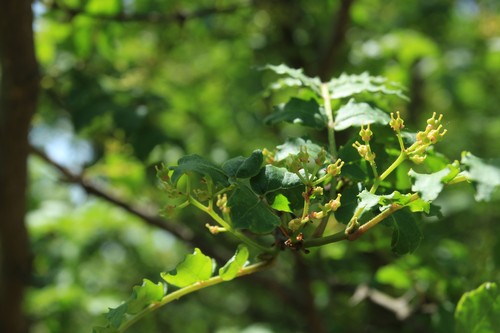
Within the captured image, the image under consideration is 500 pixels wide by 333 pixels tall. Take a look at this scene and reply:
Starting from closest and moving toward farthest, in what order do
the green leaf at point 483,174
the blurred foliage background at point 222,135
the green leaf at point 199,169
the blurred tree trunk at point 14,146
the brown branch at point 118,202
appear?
the green leaf at point 483,174 → the green leaf at point 199,169 → the blurred tree trunk at point 14,146 → the blurred foliage background at point 222,135 → the brown branch at point 118,202

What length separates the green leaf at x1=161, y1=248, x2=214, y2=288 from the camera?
1162 millimetres

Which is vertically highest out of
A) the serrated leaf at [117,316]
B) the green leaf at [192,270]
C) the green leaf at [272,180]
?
the green leaf at [272,180]

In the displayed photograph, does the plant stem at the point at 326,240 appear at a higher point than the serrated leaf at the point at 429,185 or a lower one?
lower

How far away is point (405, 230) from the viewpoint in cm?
114

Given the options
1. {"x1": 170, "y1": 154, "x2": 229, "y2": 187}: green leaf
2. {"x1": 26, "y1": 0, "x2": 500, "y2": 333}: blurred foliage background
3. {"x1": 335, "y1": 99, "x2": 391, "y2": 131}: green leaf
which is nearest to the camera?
{"x1": 170, "y1": 154, "x2": 229, "y2": 187}: green leaf

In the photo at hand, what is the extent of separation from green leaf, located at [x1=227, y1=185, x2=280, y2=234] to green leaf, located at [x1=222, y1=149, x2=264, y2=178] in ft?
0.08

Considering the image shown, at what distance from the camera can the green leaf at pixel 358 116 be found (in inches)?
49.9

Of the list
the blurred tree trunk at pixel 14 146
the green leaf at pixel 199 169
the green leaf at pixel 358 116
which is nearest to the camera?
the green leaf at pixel 199 169

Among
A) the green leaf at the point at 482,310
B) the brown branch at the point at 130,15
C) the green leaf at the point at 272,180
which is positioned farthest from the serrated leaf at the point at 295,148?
the brown branch at the point at 130,15

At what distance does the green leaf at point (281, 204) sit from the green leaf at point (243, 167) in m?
0.06

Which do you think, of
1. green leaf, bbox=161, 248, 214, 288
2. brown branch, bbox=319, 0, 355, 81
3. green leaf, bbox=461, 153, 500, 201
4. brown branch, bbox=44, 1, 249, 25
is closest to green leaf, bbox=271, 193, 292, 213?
green leaf, bbox=161, 248, 214, 288

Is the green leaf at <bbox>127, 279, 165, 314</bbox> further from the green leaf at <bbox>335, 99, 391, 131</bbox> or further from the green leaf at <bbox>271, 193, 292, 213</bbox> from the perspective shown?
the green leaf at <bbox>335, 99, 391, 131</bbox>

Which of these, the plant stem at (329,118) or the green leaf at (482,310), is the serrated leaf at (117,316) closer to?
the plant stem at (329,118)

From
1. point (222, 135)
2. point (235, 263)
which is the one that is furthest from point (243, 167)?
point (222, 135)
